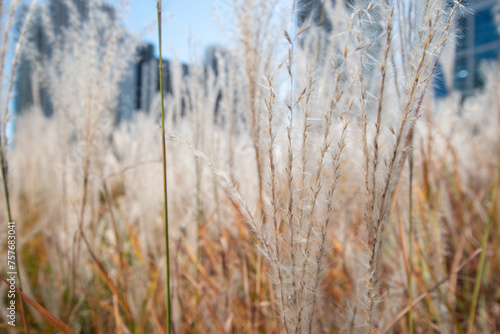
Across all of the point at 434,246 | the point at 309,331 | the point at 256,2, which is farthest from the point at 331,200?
the point at 434,246

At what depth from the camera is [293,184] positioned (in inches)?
20.7

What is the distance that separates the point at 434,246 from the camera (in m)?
1.49

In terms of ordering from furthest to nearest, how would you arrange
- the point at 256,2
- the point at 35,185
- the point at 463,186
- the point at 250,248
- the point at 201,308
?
the point at 35,185, the point at 463,186, the point at 250,248, the point at 201,308, the point at 256,2

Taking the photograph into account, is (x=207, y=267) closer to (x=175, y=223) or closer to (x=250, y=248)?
(x=175, y=223)

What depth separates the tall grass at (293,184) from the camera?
51cm

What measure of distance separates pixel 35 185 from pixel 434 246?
3411 mm

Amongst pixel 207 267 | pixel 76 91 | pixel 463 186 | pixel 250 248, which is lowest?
pixel 207 267
